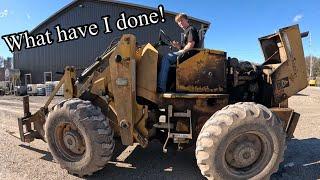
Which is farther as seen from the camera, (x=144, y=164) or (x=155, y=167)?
(x=144, y=164)

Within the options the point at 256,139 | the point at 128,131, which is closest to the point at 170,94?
the point at 128,131

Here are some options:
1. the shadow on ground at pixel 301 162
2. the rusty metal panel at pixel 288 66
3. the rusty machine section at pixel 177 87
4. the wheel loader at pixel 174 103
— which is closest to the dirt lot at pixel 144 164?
the shadow on ground at pixel 301 162

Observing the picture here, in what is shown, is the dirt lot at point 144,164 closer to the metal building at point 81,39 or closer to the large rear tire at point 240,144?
the large rear tire at point 240,144

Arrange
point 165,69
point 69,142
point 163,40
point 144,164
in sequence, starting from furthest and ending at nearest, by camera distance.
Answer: point 163,40 → point 144,164 → point 69,142 → point 165,69

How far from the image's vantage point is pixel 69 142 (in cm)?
591

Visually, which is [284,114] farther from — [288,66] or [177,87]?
[177,87]

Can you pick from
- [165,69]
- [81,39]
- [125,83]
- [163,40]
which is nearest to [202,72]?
[165,69]

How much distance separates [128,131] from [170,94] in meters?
0.92

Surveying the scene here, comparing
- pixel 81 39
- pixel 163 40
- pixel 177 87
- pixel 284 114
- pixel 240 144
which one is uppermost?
pixel 81 39

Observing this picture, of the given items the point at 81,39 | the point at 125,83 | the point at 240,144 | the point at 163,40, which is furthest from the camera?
the point at 81,39

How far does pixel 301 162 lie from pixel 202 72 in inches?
96.6

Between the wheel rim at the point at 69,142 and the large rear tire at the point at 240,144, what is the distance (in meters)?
2.05

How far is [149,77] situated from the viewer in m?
5.80

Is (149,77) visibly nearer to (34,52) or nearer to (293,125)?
(293,125)
